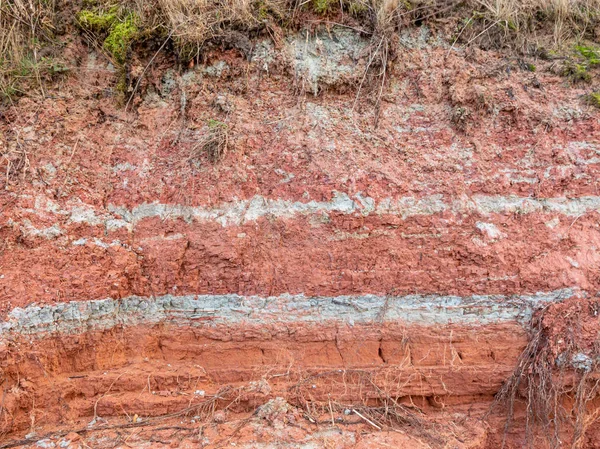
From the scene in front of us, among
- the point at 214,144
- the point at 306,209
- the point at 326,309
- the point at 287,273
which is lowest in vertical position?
the point at 326,309

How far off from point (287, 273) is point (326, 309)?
1.24 ft

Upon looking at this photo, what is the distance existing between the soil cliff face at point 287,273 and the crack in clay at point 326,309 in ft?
0.03

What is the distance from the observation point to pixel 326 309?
3.91 m

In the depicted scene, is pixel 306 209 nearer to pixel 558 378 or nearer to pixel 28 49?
pixel 558 378

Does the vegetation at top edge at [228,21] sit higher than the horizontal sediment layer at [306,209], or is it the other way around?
the vegetation at top edge at [228,21]

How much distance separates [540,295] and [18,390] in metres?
3.62

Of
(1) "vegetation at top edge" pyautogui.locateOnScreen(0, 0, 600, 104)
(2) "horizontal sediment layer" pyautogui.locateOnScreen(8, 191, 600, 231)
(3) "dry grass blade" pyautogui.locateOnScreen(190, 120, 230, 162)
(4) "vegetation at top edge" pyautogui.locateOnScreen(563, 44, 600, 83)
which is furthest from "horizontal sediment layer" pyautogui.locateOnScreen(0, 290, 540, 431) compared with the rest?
(1) "vegetation at top edge" pyautogui.locateOnScreen(0, 0, 600, 104)

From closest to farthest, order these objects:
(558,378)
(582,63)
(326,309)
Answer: (558,378)
(326,309)
(582,63)

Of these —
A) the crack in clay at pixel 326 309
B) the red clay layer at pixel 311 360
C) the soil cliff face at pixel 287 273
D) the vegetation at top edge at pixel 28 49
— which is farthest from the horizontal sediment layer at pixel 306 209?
the vegetation at top edge at pixel 28 49

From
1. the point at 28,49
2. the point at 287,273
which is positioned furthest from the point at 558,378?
the point at 28,49

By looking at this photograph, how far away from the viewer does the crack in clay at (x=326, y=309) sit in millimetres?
3891

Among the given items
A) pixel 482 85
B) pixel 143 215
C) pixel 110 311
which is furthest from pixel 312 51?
pixel 110 311

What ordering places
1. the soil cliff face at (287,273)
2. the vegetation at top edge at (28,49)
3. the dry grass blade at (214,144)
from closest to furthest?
the soil cliff face at (287,273)
the dry grass blade at (214,144)
the vegetation at top edge at (28,49)

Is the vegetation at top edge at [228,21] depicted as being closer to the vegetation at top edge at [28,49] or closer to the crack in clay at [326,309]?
the vegetation at top edge at [28,49]
